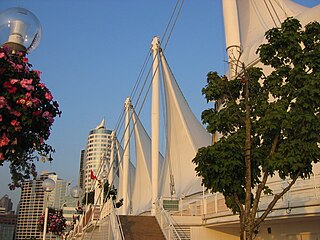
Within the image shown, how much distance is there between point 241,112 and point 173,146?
79.4 ft

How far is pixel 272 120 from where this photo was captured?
21.1 ft

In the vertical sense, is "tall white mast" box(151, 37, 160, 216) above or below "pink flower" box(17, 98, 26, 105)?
above

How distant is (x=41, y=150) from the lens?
5.04m

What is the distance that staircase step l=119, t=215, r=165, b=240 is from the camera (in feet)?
47.5

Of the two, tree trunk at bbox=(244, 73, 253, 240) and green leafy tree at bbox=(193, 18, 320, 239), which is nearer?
tree trunk at bbox=(244, 73, 253, 240)

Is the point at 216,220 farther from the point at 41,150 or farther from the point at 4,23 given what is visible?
the point at 4,23

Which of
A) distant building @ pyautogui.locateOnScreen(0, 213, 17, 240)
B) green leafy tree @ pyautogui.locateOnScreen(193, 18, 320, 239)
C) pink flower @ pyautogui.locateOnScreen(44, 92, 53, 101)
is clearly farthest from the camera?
distant building @ pyautogui.locateOnScreen(0, 213, 17, 240)

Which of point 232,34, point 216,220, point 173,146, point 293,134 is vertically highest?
point 232,34

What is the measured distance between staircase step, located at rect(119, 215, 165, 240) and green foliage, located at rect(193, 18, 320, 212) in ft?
27.4

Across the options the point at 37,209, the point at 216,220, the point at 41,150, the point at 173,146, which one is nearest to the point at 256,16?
the point at 173,146

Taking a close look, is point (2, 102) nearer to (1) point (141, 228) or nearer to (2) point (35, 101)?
(2) point (35, 101)

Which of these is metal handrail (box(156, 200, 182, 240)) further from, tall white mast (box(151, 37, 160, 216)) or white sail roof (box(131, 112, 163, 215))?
white sail roof (box(131, 112, 163, 215))

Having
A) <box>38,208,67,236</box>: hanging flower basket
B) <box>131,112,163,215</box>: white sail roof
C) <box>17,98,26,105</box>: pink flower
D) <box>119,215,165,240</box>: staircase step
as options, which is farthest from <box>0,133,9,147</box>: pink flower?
<box>131,112,163,215</box>: white sail roof

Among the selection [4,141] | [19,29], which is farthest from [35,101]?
[19,29]
